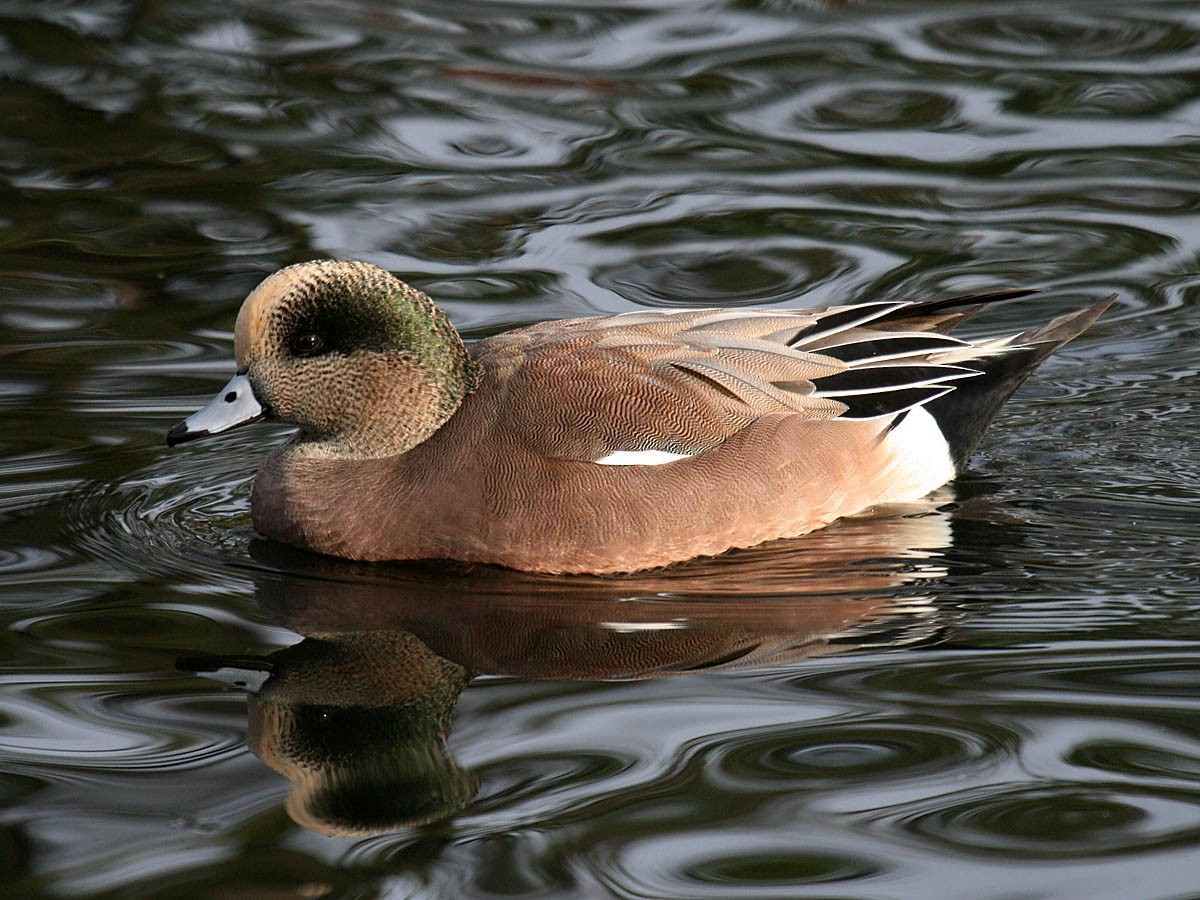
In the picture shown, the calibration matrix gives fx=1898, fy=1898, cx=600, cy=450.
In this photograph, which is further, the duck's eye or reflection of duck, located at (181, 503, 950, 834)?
the duck's eye

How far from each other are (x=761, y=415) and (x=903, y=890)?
2.17m

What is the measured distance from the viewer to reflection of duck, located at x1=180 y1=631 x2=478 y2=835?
12.4 feet

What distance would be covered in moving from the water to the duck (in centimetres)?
13

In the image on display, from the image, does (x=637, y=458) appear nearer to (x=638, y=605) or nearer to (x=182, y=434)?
(x=638, y=605)

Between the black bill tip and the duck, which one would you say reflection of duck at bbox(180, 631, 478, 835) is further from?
the black bill tip

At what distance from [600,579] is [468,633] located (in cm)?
56

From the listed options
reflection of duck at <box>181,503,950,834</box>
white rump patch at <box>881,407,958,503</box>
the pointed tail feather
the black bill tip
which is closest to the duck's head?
the black bill tip

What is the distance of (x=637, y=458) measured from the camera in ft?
17.2

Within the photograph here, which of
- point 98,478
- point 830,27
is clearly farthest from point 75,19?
point 98,478

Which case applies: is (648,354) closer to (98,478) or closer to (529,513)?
(529,513)

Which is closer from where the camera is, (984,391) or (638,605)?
(638,605)

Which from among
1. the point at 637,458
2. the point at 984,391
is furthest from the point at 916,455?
the point at 637,458

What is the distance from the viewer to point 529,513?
5.13m

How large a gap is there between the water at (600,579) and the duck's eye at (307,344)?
1.92 ft
